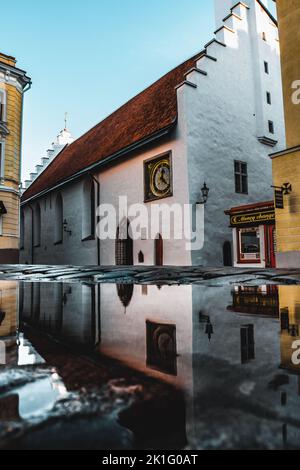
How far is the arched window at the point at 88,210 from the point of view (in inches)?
714

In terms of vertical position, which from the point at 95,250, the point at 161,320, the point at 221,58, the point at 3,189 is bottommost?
the point at 161,320

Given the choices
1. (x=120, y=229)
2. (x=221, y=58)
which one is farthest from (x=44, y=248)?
(x=221, y=58)

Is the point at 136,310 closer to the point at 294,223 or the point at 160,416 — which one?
the point at 160,416

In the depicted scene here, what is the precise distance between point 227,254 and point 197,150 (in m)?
4.36

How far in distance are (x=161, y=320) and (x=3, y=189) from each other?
53.6 ft

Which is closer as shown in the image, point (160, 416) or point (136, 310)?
point (160, 416)

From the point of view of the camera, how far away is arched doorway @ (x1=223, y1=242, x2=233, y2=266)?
1322 cm

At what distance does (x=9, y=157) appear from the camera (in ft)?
55.1

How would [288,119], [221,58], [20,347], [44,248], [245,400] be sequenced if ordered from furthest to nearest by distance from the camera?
[44,248] → [221,58] → [288,119] → [20,347] → [245,400]

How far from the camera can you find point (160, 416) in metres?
0.60

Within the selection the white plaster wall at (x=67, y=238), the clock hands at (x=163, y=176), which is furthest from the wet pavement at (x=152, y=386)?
the white plaster wall at (x=67, y=238)

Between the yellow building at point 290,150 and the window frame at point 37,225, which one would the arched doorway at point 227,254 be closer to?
the yellow building at point 290,150

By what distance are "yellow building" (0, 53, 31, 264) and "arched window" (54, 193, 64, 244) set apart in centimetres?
448

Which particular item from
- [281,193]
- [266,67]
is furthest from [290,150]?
[266,67]
